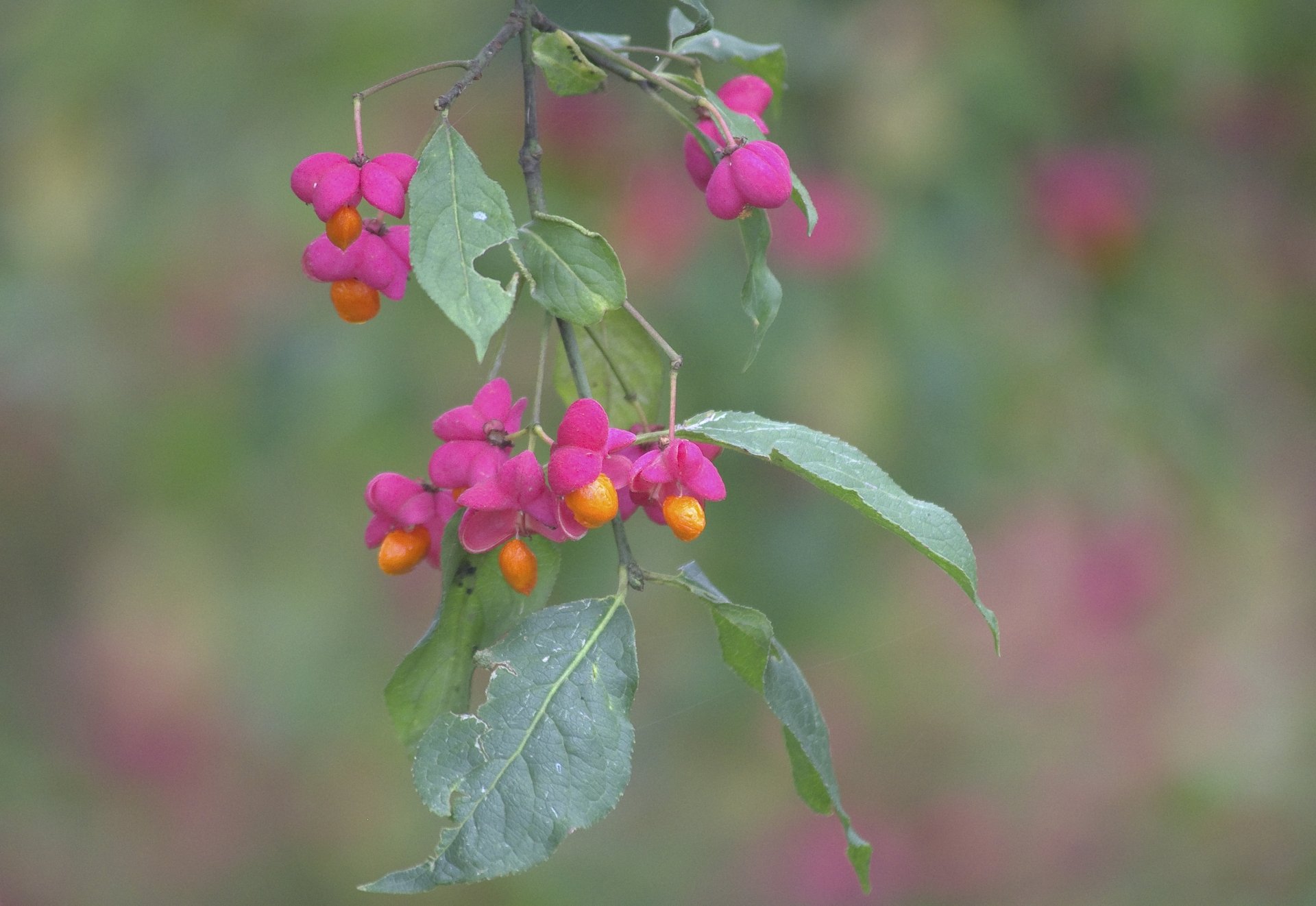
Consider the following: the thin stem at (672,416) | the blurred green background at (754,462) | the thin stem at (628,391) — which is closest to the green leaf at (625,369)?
the thin stem at (628,391)

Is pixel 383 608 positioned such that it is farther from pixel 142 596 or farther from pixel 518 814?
pixel 518 814

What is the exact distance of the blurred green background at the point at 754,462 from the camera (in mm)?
1761

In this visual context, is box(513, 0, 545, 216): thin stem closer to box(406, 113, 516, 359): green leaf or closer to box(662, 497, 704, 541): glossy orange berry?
box(406, 113, 516, 359): green leaf

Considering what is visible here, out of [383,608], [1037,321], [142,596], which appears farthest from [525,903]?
[1037,321]

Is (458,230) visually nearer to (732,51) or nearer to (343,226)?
(343,226)

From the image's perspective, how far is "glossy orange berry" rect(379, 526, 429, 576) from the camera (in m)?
0.78

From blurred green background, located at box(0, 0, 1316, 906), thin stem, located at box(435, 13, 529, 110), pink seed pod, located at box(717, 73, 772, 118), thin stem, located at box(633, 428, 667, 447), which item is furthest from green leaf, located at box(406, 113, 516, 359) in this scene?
blurred green background, located at box(0, 0, 1316, 906)

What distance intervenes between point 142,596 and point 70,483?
22.2 inches

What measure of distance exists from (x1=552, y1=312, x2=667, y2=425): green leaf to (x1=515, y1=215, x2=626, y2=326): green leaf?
0.12m

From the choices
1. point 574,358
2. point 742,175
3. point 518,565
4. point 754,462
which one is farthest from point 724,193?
point 754,462

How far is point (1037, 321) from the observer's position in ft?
6.28

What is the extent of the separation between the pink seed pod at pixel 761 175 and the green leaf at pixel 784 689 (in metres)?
0.21

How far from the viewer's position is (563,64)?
0.71 m

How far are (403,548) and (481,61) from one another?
0.92 ft
